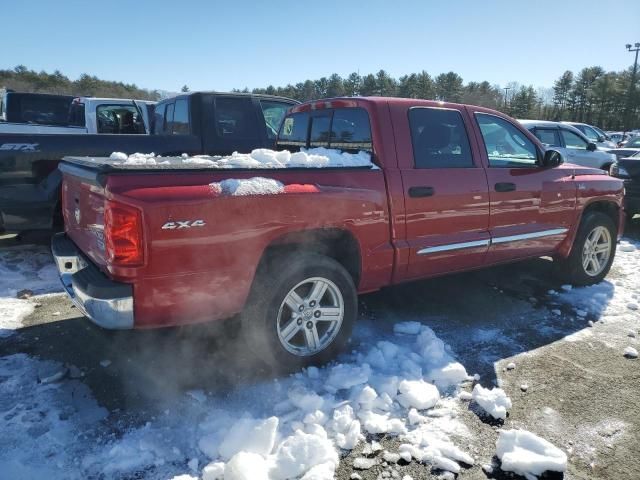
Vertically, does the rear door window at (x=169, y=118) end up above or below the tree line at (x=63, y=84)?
below

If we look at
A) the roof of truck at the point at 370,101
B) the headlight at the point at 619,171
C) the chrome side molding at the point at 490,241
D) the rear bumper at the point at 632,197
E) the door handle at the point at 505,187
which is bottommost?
the chrome side molding at the point at 490,241

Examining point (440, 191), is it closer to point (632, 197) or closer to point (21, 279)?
point (21, 279)

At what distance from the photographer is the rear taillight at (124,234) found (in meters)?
2.47

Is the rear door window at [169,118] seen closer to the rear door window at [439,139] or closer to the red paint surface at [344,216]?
the red paint surface at [344,216]

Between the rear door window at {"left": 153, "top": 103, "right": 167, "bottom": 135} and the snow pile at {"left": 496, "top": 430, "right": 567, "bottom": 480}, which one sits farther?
the rear door window at {"left": 153, "top": 103, "right": 167, "bottom": 135}

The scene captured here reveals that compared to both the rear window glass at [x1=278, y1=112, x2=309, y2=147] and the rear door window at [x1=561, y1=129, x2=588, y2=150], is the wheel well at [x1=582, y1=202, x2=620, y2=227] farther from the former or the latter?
the rear door window at [x1=561, y1=129, x2=588, y2=150]

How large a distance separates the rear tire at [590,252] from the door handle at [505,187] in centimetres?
135

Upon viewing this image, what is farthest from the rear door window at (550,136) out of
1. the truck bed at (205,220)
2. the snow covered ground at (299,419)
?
the truck bed at (205,220)

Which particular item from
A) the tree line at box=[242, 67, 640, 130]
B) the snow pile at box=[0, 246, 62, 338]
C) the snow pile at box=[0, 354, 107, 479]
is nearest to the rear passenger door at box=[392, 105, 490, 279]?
the snow pile at box=[0, 354, 107, 479]

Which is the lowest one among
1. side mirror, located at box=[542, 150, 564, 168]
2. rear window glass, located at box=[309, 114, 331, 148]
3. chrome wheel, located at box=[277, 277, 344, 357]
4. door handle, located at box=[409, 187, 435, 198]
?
chrome wheel, located at box=[277, 277, 344, 357]

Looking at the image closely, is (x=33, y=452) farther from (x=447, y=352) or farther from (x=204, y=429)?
(x=447, y=352)

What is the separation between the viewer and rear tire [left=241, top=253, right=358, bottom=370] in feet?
9.85

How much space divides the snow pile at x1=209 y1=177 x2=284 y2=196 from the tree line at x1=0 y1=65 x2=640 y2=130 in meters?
56.6

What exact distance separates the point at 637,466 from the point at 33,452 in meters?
3.10
